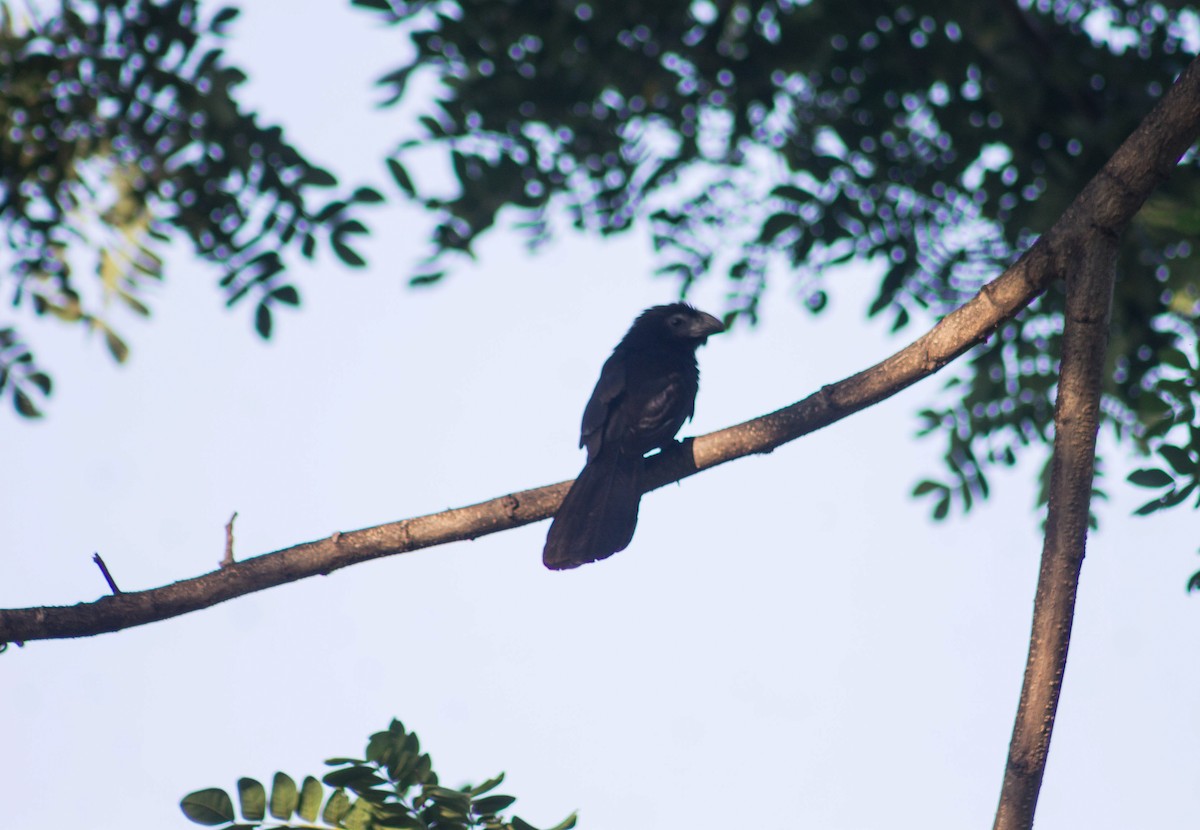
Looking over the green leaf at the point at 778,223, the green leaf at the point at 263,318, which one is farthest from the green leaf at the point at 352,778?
the green leaf at the point at 778,223

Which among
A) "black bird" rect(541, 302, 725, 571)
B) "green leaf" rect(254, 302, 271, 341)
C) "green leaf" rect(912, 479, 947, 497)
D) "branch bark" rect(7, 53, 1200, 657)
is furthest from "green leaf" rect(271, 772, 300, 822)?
"green leaf" rect(912, 479, 947, 497)

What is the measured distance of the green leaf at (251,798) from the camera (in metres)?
3.01

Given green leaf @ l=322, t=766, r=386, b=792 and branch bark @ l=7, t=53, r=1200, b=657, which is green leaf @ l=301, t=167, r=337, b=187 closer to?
branch bark @ l=7, t=53, r=1200, b=657

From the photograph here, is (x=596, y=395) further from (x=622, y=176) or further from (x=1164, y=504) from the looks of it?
(x=1164, y=504)

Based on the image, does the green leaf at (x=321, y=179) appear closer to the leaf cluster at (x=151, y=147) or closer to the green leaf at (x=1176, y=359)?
the leaf cluster at (x=151, y=147)

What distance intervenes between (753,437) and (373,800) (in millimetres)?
1620

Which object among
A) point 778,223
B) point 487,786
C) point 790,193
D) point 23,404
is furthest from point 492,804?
point 23,404

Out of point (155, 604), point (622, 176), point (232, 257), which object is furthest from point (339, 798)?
point (622, 176)

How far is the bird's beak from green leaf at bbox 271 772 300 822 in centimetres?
373

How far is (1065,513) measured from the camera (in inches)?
125

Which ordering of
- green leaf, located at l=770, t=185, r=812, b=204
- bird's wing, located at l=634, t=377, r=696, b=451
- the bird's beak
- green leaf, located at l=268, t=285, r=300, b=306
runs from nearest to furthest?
bird's wing, located at l=634, t=377, r=696, b=451
green leaf, located at l=268, t=285, r=300, b=306
green leaf, located at l=770, t=185, r=812, b=204
the bird's beak

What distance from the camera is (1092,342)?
3.32m

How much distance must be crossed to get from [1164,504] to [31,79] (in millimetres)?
5062

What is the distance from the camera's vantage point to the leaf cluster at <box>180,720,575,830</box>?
2916 mm
